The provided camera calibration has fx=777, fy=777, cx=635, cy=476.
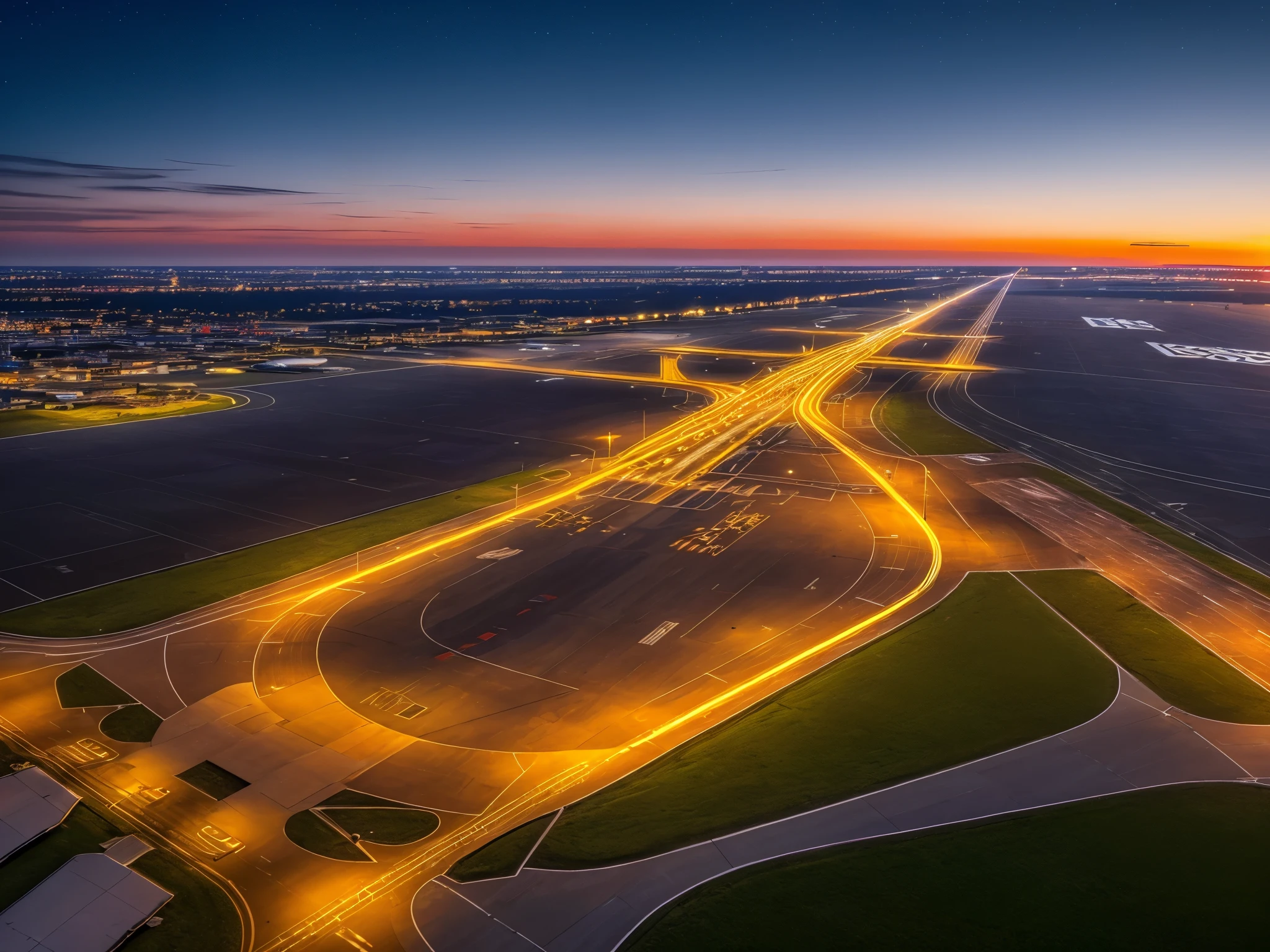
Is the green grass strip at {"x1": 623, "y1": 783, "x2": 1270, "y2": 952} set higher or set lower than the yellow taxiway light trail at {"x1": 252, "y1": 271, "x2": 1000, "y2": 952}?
lower

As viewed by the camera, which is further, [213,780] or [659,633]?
[659,633]

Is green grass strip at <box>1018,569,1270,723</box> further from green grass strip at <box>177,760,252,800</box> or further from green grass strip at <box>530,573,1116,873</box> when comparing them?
green grass strip at <box>177,760,252,800</box>

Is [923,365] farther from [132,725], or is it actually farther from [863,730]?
[132,725]

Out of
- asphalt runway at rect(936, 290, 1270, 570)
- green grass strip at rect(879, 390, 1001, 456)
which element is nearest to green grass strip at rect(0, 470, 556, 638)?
green grass strip at rect(879, 390, 1001, 456)

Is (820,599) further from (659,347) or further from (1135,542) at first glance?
(659,347)

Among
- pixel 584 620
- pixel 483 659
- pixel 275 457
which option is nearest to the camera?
pixel 483 659

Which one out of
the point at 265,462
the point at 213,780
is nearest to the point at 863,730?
the point at 213,780

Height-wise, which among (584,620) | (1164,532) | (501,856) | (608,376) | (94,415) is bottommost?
(501,856)

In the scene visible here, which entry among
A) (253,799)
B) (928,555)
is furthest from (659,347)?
(253,799)
